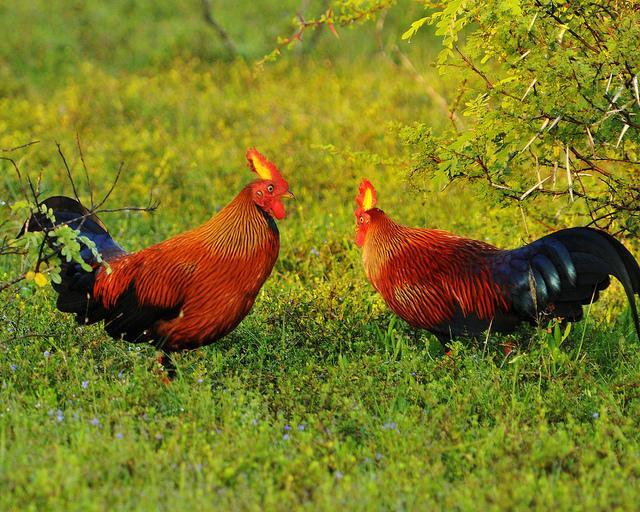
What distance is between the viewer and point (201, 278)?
18.1ft

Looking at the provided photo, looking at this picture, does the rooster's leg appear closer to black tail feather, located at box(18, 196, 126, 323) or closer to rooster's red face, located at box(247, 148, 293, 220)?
black tail feather, located at box(18, 196, 126, 323)

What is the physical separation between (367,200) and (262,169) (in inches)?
37.5

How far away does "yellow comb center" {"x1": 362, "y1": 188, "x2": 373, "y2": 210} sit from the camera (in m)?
6.32

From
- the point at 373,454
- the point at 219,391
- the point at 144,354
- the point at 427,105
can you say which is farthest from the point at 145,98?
the point at 373,454

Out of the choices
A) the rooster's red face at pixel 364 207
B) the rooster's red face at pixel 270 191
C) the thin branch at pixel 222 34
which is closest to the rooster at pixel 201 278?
the rooster's red face at pixel 270 191

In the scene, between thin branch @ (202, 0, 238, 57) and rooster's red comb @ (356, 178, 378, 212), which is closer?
rooster's red comb @ (356, 178, 378, 212)

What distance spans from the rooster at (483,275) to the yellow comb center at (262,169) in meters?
0.87

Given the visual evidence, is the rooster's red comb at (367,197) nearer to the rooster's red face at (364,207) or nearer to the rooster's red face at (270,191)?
the rooster's red face at (364,207)

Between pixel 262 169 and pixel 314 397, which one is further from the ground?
pixel 262 169

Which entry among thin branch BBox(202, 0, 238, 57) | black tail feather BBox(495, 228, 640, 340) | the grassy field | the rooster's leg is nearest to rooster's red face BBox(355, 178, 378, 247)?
the grassy field

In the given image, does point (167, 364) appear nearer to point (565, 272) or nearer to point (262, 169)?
point (262, 169)

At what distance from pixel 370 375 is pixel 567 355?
121 centimetres

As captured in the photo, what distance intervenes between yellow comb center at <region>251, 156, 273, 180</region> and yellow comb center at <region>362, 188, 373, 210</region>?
93 centimetres

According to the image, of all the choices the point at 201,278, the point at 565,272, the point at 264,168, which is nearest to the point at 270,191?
the point at 264,168
